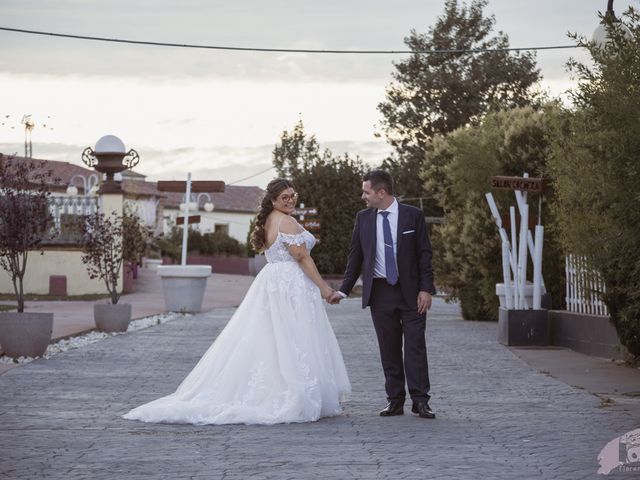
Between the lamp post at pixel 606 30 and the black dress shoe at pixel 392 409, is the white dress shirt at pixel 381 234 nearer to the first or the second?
the black dress shoe at pixel 392 409

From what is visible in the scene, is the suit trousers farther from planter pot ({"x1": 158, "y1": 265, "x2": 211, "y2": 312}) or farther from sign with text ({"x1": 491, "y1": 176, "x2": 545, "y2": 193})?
planter pot ({"x1": 158, "y1": 265, "x2": 211, "y2": 312})

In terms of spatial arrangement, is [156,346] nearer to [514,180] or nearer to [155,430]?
[514,180]

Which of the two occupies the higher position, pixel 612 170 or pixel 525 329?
pixel 612 170

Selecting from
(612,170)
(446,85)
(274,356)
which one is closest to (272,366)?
(274,356)

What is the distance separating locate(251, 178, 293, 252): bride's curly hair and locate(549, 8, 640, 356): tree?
12.2ft

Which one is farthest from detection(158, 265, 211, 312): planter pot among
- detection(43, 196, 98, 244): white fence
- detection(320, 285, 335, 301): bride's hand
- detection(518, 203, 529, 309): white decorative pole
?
detection(320, 285, 335, 301): bride's hand

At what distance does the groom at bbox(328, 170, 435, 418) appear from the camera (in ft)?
33.0

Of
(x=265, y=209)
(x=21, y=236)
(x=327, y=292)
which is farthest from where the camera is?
(x=21, y=236)

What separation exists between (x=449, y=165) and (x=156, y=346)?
821 cm

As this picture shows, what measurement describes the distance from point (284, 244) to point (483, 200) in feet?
41.9

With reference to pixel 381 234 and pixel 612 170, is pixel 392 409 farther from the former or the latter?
pixel 612 170

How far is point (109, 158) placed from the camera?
3375 centimetres

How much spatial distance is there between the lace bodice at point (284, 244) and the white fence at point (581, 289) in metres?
5.42

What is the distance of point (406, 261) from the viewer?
10.1 m
